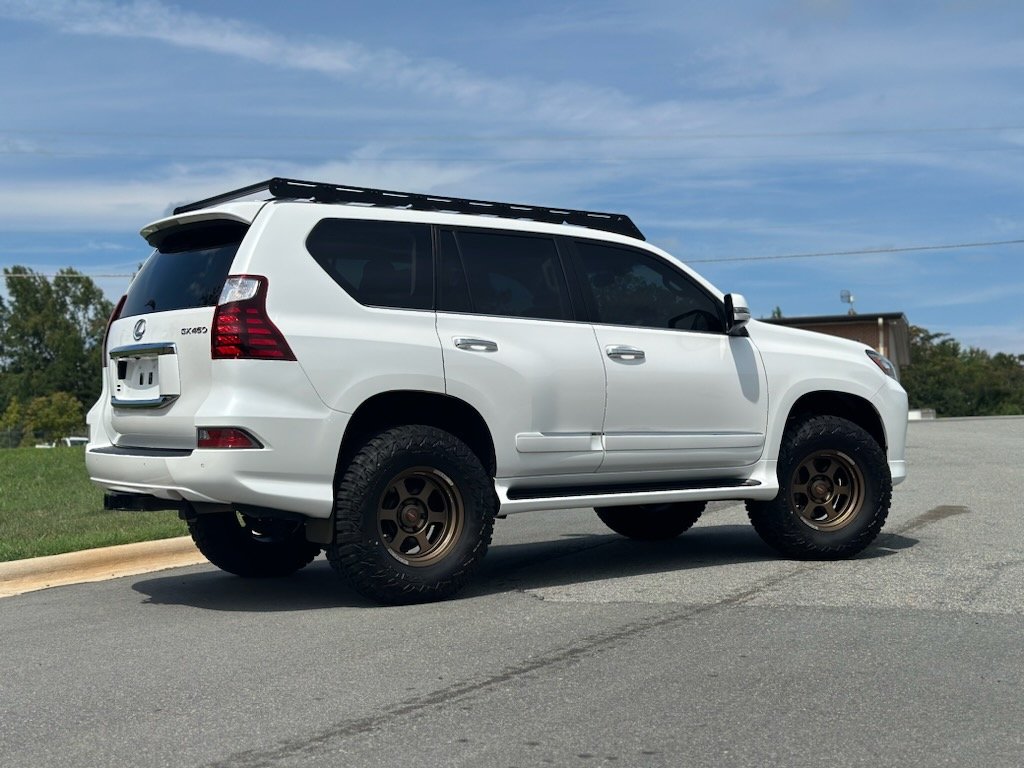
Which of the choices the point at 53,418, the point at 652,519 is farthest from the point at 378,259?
the point at 53,418

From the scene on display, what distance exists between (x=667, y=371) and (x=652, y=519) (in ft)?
6.77

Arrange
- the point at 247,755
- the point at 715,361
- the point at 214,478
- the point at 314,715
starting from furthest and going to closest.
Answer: the point at 715,361, the point at 214,478, the point at 314,715, the point at 247,755

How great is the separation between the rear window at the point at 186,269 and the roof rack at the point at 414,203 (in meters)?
0.22

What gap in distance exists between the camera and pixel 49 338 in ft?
372

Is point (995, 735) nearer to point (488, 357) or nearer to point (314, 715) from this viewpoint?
point (314, 715)

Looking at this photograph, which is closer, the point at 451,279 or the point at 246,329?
the point at 246,329

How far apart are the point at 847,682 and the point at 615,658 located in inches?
38.5

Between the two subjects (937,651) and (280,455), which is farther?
(280,455)

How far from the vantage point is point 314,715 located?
4590 millimetres

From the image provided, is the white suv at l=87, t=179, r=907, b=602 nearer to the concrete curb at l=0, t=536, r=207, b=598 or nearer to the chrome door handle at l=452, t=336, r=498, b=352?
the chrome door handle at l=452, t=336, r=498, b=352

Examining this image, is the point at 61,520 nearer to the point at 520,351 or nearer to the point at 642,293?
the point at 520,351

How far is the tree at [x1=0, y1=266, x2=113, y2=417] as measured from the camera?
112500 millimetres

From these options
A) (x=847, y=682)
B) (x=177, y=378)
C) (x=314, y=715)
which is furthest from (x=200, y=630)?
(x=847, y=682)

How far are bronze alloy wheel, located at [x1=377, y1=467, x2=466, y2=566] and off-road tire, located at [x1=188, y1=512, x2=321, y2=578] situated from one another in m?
0.98
